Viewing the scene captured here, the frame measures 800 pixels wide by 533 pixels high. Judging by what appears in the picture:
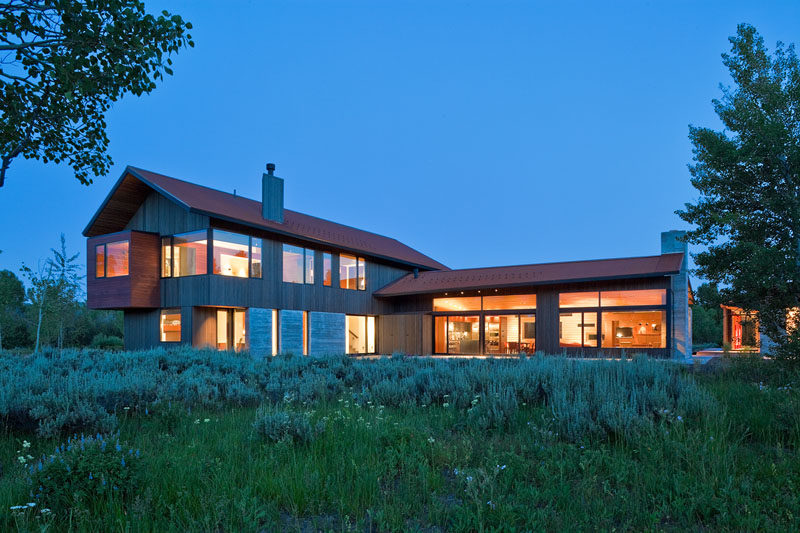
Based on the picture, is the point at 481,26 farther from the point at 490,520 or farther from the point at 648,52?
the point at 490,520

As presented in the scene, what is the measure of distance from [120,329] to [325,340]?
2341cm

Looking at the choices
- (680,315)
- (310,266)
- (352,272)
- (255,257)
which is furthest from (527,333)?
(255,257)

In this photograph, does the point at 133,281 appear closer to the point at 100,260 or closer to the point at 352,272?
the point at 100,260

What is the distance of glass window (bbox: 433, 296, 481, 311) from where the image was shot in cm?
2551

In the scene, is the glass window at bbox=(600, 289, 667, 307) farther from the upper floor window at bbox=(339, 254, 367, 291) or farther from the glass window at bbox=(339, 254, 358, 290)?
the glass window at bbox=(339, 254, 358, 290)

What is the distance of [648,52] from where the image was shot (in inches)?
5064

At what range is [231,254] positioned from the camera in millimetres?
20172

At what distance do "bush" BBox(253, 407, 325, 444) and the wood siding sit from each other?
1652cm

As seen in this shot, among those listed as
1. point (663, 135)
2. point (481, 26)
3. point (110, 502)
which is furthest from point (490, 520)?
point (663, 135)

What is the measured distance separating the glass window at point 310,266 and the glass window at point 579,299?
35.8 ft

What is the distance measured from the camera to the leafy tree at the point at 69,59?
708cm

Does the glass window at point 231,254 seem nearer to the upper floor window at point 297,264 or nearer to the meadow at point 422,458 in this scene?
the upper floor window at point 297,264

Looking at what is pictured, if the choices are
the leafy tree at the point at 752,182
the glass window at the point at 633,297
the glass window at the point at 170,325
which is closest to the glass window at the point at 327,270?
the glass window at the point at 170,325

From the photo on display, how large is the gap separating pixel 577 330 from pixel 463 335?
216 inches
